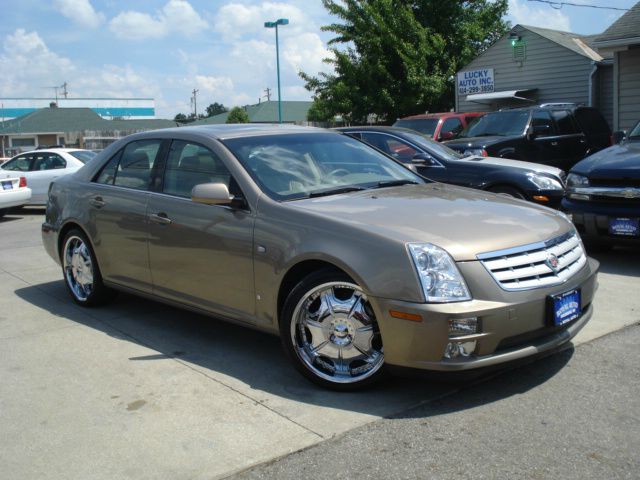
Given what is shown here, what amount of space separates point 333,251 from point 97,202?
2.71 metres

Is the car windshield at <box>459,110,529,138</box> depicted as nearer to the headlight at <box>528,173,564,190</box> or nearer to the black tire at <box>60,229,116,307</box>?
the headlight at <box>528,173,564,190</box>

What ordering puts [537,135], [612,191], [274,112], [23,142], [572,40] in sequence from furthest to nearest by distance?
[274,112], [23,142], [572,40], [537,135], [612,191]

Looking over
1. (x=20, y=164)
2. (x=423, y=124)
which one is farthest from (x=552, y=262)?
(x=20, y=164)

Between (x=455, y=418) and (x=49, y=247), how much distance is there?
14.7 feet

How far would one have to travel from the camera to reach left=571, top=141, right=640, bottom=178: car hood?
715cm

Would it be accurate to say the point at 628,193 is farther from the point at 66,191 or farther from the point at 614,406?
the point at 66,191

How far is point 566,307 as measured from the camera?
13.1 feet

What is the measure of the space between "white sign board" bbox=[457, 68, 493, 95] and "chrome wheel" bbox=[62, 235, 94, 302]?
17.7 metres

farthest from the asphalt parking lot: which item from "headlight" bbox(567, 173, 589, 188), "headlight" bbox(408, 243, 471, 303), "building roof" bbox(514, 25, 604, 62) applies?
Result: "building roof" bbox(514, 25, 604, 62)

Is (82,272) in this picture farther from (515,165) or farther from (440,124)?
(440,124)

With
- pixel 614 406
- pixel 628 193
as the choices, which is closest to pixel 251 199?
pixel 614 406

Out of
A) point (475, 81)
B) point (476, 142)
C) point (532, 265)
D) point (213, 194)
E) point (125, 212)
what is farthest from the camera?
point (475, 81)

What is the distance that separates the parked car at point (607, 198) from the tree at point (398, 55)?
1583cm

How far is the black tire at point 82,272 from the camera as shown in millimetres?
6074
